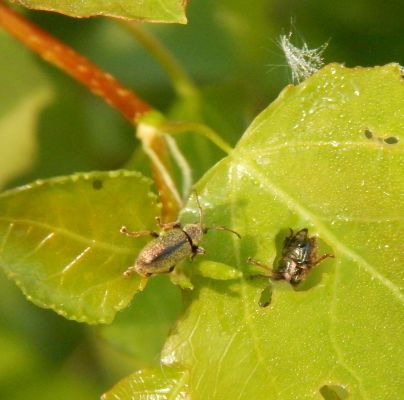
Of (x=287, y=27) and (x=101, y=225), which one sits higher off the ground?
(x=287, y=27)

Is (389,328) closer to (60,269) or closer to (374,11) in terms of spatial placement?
(60,269)

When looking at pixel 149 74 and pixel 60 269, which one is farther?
pixel 149 74

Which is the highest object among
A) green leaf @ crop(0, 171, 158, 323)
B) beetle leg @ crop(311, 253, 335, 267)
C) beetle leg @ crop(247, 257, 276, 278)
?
beetle leg @ crop(311, 253, 335, 267)

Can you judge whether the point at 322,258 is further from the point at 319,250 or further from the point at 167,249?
the point at 167,249

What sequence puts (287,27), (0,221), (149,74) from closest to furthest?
1. (0,221)
2. (287,27)
3. (149,74)

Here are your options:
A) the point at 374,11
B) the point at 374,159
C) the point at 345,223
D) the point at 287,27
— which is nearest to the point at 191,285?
the point at 345,223

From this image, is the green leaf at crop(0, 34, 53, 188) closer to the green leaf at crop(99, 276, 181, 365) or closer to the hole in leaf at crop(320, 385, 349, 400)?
the green leaf at crop(99, 276, 181, 365)

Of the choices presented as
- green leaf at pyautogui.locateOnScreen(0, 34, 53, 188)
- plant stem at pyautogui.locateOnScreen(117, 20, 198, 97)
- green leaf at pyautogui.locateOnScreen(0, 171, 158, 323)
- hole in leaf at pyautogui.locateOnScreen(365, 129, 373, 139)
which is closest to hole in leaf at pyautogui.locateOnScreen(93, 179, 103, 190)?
green leaf at pyautogui.locateOnScreen(0, 171, 158, 323)

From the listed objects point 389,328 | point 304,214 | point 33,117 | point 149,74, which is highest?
point 149,74
